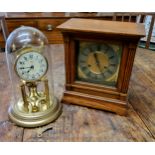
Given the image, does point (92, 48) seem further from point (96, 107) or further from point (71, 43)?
point (96, 107)

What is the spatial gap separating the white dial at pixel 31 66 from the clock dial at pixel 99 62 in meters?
0.17

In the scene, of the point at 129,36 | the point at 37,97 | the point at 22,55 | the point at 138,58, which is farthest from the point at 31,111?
the point at 138,58

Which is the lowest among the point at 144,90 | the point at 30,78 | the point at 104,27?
the point at 144,90

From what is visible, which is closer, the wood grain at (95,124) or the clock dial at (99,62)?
the wood grain at (95,124)

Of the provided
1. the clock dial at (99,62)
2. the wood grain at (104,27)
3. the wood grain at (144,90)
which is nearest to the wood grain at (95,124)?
the wood grain at (144,90)

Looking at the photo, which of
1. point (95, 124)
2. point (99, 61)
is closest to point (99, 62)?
point (99, 61)

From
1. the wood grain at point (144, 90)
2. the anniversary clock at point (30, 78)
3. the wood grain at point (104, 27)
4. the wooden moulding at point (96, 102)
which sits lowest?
the wood grain at point (144, 90)

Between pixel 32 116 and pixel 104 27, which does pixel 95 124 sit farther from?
pixel 104 27

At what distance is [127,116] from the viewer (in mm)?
746

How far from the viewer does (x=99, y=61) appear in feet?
2.49

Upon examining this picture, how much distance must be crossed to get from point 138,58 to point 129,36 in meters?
0.70

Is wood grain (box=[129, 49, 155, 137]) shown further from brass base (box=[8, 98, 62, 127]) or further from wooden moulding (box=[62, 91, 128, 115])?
brass base (box=[8, 98, 62, 127])

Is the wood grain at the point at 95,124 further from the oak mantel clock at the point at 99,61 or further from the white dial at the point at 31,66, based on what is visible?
the white dial at the point at 31,66

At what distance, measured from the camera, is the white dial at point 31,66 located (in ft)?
2.16
